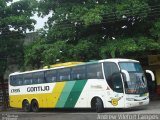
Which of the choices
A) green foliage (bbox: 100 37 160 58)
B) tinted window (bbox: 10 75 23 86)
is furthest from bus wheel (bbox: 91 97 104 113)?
tinted window (bbox: 10 75 23 86)

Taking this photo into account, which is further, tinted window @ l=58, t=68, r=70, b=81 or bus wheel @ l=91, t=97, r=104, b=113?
tinted window @ l=58, t=68, r=70, b=81

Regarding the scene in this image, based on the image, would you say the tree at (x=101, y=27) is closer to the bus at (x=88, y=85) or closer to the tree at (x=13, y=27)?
the bus at (x=88, y=85)

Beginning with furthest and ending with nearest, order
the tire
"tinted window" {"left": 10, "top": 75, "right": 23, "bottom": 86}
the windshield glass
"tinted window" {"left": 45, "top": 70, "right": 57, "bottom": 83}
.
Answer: "tinted window" {"left": 10, "top": 75, "right": 23, "bottom": 86} → "tinted window" {"left": 45, "top": 70, "right": 57, "bottom": 83} → the tire → the windshield glass

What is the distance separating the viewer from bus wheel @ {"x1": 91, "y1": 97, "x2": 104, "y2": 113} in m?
21.8

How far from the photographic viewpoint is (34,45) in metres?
27.6

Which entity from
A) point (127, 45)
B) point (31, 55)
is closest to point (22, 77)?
point (31, 55)

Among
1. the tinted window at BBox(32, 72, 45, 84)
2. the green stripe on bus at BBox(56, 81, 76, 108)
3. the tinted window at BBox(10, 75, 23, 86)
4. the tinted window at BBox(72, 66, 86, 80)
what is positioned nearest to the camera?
the tinted window at BBox(72, 66, 86, 80)

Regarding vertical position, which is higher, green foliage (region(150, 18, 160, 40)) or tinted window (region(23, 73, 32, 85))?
green foliage (region(150, 18, 160, 40))

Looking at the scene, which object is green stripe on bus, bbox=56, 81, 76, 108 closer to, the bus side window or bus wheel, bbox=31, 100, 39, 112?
the bus side window

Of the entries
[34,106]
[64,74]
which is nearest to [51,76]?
[64,74]

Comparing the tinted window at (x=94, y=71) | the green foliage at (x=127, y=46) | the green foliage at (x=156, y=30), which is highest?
the green foliage at (x=156, y=30)

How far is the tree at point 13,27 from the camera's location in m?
Result: 30.8

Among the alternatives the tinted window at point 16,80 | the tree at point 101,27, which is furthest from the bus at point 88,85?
the tree at point 101,27

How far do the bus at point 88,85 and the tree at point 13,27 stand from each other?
447 cm
